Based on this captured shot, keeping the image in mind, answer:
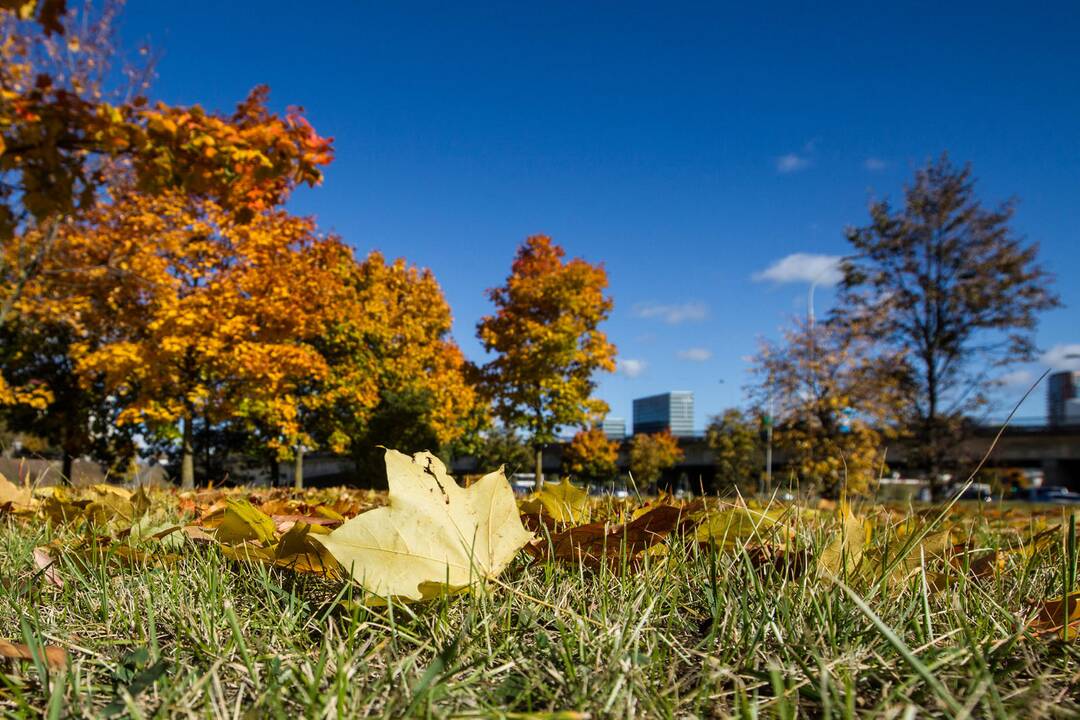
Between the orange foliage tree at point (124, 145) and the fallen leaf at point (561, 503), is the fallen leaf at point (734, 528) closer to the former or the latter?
the fallen leaf at point (561, 503)

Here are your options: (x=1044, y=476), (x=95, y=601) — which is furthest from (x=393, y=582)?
(x=1044, y=476)

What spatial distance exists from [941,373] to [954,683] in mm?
23173

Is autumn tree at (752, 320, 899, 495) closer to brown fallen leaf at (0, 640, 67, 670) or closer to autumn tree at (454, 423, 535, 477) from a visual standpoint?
autumn tree at (454, 423, 535, 477)

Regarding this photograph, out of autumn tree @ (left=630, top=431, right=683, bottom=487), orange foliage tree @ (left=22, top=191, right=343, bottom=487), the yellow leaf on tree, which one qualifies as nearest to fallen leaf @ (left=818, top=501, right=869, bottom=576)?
the yellow leaf on tree

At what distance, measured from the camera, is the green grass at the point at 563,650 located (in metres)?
0.67

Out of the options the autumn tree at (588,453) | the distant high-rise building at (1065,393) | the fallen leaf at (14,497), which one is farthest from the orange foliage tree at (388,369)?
the distant high-rise building at (1065,393)

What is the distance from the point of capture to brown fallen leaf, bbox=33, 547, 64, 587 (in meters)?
1.30

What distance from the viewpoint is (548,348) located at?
2230cm

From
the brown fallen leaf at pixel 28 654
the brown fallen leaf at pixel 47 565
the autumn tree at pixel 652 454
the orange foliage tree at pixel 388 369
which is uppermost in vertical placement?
the orange foliage tree at pixel 388 369

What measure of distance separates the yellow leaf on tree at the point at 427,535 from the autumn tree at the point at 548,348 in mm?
21122

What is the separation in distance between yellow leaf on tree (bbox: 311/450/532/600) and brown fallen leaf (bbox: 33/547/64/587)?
2.46 ft

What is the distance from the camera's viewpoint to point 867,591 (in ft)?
3.44

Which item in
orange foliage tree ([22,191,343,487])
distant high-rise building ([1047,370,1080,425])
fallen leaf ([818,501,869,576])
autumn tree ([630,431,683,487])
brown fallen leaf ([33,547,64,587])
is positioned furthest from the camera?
distant high-rise building ([1047,370,1080,425])

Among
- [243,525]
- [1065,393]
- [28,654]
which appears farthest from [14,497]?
[1065,393]
